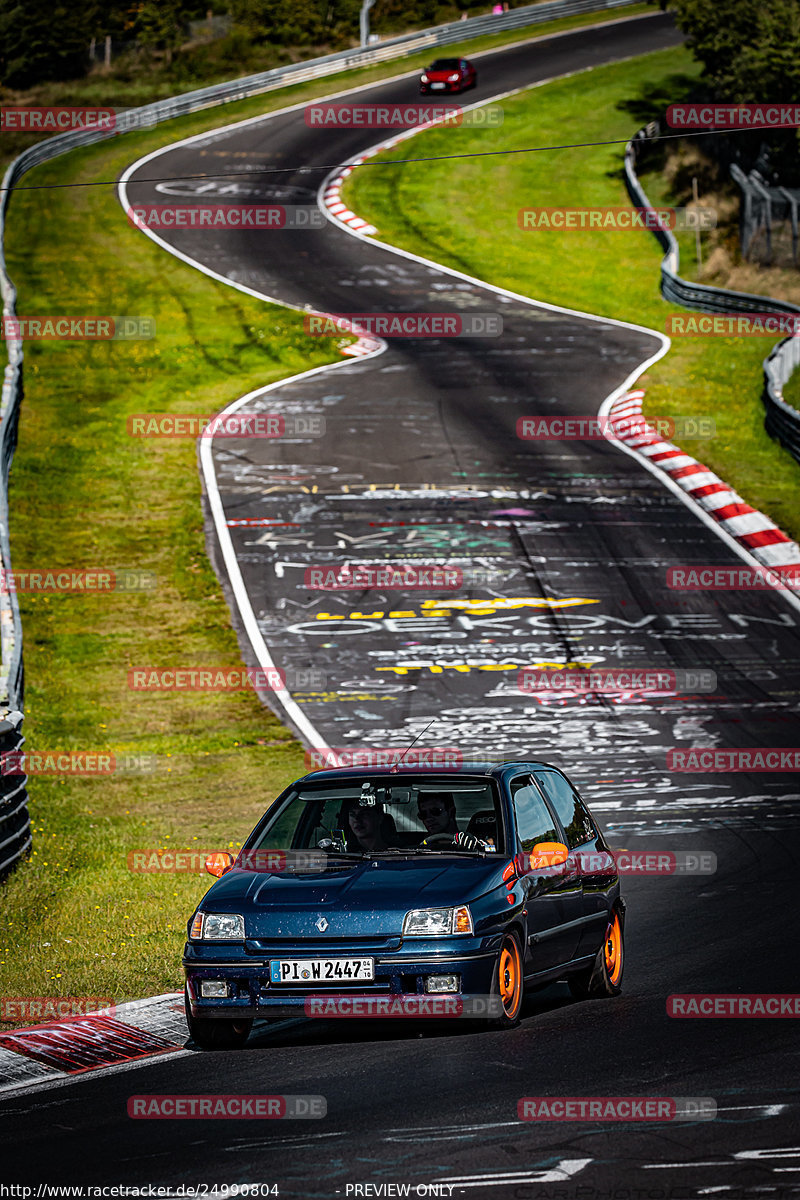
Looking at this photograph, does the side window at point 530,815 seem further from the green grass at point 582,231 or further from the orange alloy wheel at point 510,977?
the green grass at point 582,231

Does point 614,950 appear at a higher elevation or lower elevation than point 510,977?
lower

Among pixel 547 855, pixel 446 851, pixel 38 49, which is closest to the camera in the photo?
pixel 547 855

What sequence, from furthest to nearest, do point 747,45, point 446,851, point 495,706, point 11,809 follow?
point 747,45, point 495,706, point 11,809, point 446,851

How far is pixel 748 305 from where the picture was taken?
1492 inches

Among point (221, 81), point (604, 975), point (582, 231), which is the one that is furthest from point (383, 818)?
point (221, 81)

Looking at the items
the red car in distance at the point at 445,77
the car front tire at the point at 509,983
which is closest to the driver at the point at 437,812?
the car front tire at the point at 509,983

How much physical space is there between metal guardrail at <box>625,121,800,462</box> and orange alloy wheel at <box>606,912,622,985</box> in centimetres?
1719

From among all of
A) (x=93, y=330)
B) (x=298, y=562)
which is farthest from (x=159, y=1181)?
(x=93, y=330)

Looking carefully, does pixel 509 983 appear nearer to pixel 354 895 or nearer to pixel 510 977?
pixel 510 977

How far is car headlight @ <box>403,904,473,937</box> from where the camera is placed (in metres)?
8.03

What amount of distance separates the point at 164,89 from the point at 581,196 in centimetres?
2429

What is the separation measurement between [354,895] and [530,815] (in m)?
1.52

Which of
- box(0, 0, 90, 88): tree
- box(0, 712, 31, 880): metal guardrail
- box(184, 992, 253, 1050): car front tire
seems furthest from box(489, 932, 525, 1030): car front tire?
box(0, 0, 90, 88): tree

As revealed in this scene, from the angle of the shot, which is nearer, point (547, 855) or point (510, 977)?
point (510, 977)
